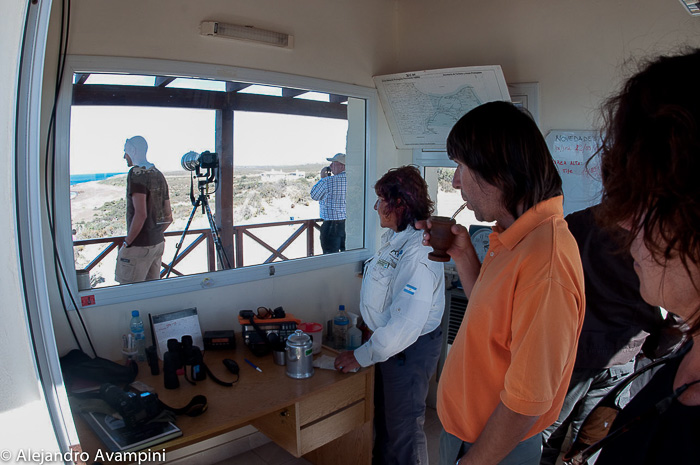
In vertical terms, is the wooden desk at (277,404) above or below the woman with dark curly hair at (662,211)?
below

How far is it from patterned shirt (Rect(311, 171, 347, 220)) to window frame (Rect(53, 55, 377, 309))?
28cm

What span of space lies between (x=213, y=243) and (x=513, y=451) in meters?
1.93

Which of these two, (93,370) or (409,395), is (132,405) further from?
(409,395)

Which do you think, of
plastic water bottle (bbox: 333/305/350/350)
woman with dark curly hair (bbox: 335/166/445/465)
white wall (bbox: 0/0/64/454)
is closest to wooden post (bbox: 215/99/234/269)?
plastic water bottle (bbox: 333/305/350/350)

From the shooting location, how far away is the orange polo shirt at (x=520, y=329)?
40.1 inches

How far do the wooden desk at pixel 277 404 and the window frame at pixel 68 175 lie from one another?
381mm

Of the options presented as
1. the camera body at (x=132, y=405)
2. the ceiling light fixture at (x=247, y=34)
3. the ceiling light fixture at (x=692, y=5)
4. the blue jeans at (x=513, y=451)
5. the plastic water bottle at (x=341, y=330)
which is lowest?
the plastic water bottle at (x=341, y=330)

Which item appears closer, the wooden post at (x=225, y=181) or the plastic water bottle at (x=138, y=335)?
the plastic water bottle at (x=138, y=335)

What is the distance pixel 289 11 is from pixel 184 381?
2079 mm

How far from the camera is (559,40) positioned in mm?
2752

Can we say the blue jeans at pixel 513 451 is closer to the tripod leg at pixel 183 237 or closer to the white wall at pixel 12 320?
the white wall at pixel 12 320

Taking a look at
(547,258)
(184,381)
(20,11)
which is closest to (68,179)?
(184,381)

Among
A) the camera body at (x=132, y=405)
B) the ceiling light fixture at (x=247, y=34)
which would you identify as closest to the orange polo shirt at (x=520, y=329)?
the camera body at (x=132, y=405)

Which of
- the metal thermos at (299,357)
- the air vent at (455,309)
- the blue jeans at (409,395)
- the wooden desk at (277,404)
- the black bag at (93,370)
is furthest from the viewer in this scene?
the air vent at (455,309)
